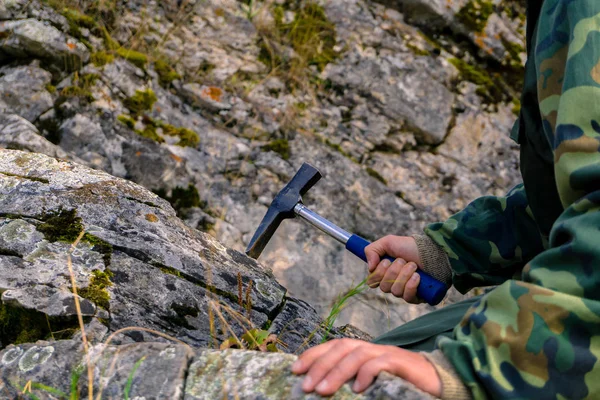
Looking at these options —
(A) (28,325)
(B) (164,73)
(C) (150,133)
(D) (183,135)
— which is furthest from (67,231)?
(B) (164,73)

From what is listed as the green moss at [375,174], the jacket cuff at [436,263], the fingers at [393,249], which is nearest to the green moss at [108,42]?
the green moss at [375,174]

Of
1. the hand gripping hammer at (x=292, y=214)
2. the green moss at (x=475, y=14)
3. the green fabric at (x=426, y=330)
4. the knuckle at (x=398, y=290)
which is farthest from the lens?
the green moss at (x=475, y=14)

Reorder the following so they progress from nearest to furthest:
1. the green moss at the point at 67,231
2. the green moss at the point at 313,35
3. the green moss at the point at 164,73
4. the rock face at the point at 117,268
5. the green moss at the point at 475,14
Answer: the rock face at the point at 117,268 < the green moss at the point at 67,231 < the green moss at the point at 164,73 < the green moss at the point at 313,35 < the green moss at the point at 475,14

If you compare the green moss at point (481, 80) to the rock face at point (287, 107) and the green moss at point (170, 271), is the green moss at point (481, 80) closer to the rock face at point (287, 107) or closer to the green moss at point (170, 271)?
the rock face at point (287, 107)

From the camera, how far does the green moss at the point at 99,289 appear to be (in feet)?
7.10

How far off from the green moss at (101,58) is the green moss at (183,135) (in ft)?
2.13

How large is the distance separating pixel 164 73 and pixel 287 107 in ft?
3.43

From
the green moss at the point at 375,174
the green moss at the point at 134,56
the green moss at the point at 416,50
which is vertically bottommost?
the green moss at the point at 134,56

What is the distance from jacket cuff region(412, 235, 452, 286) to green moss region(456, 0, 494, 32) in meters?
3.81

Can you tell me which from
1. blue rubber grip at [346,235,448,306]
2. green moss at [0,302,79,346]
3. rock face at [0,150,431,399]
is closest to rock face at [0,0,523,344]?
blue rubber grip at [346,235,448,306]

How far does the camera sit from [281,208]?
3250 mm

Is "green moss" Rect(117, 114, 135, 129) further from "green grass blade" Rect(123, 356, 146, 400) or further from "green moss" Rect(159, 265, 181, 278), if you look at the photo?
"green grass blade" Rect(123, 356, 146, 400)

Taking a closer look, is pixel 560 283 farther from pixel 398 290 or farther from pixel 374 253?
pixel 374 253

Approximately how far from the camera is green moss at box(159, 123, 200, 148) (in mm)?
4344
